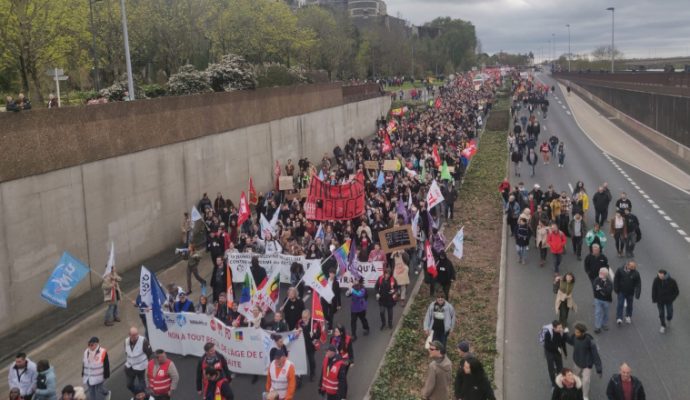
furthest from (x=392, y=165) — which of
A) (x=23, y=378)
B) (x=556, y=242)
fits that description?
(x=23, y=378)

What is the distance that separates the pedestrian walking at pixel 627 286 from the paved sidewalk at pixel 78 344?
991cm

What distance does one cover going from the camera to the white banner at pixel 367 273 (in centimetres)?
1714

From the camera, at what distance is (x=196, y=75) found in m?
28.7

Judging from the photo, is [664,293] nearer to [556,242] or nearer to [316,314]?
[556,242]

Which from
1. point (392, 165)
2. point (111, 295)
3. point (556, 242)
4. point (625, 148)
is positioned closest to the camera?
point (111, 295)

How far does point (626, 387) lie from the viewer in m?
9.43

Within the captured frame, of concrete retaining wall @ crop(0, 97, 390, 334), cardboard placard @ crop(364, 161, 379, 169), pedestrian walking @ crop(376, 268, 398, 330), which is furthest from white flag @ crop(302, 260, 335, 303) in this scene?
cardboard placard @ crop(364, 161, 379, 169)

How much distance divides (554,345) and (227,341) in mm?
5823

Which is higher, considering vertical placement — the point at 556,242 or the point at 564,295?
the point at 556,242

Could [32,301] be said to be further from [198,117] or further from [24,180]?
[198,117]

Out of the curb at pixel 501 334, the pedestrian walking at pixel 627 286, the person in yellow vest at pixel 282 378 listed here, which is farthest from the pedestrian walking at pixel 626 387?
the pedestrian walking at pixel 627 286

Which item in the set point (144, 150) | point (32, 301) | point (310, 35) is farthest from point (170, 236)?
point (310, 35)

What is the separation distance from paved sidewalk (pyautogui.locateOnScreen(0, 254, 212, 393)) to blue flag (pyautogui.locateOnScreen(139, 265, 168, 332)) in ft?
1.44

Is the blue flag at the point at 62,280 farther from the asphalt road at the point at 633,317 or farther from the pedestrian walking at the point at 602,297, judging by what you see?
the pedestrian walking at the point at 602,297
